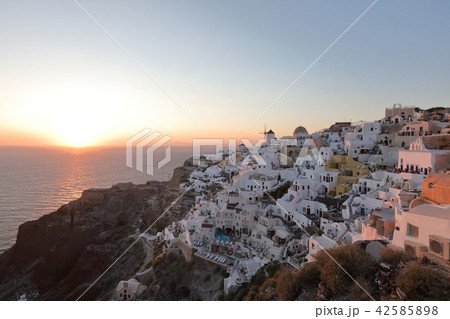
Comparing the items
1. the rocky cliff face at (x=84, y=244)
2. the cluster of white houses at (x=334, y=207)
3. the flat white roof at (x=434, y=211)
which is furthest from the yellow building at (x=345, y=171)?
the rocky cliff face at (x=84, y=244)

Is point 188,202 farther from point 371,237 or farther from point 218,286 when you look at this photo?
point 371,237

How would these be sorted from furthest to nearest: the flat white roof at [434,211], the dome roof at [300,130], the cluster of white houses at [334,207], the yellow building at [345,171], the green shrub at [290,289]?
the dome roof at [300,130] → the yellow building at [345,171] → the cluster of white houses at [334,207] → the flat white roof at [434,211] → the green shrub at [290,289]

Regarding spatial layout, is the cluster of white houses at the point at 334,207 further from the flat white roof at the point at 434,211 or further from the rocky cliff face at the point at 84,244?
the rocky cliff face at the point at 84,244

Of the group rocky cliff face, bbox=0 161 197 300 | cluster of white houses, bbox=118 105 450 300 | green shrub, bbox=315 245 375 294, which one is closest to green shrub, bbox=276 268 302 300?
green shrub, bbox=315 245 375 294

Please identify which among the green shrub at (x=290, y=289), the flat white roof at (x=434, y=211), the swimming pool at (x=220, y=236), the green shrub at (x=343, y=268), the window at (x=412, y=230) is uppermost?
the flat white roof at (x=434, y=211)

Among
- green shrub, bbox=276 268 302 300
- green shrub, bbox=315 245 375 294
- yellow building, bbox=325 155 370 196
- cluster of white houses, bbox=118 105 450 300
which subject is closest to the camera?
green shrub, bbox=315 245 375 294

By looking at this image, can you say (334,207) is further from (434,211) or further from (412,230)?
(434,211)

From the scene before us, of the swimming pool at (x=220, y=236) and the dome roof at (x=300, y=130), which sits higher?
the dome roof at (x=300, y=130)

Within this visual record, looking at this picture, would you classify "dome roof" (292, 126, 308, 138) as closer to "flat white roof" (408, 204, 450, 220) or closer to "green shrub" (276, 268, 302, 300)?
"flat white roof" (408, 204, 450, 220)
